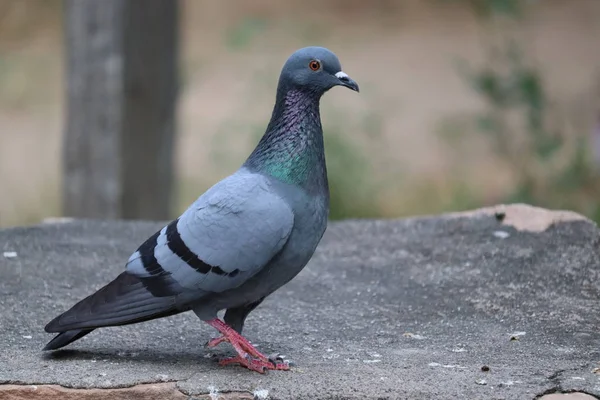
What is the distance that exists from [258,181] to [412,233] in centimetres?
194

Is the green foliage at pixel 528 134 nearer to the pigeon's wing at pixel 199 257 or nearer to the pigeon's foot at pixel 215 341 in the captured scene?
the pigeon's foot at pixel 215 341

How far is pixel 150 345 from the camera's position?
3.71 metres

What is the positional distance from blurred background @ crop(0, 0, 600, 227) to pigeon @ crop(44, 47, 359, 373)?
2829mm

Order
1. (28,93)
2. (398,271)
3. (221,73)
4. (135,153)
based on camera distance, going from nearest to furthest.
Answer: (398,271)
(135,153)
(28,93)
(221,73)

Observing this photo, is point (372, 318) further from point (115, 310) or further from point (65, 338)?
point (65, 338)

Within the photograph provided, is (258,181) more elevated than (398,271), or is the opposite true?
(258,181)

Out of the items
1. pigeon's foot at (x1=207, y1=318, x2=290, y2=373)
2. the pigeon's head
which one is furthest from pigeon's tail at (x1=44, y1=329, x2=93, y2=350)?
the pigeon's head

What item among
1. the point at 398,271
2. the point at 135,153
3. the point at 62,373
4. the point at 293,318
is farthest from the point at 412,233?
the point at 62,373

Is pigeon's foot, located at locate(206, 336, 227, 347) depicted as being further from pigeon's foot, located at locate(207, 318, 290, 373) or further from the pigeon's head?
the pigeon's head

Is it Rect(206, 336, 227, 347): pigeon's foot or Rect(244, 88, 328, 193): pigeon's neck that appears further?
Rect(206, 336, 227, 347): pigeon's foot

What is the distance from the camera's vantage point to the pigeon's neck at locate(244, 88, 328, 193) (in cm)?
347

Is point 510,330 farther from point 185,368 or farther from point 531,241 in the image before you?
point 185,368

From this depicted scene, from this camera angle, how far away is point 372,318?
413 centimetres

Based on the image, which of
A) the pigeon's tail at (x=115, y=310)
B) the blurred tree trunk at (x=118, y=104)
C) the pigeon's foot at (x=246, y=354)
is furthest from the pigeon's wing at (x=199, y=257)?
the blurred tree trunk at (x=118, y=104)
